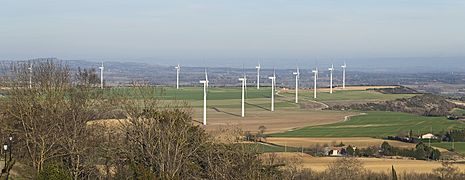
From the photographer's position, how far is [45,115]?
32719 mm

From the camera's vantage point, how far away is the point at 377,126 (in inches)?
2940

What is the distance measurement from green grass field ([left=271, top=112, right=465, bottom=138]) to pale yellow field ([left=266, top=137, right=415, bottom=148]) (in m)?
3.51

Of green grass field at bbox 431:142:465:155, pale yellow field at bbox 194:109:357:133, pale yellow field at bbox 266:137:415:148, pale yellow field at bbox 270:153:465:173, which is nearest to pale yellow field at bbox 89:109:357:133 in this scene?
pale yellow field at bbox 194:109:357:133

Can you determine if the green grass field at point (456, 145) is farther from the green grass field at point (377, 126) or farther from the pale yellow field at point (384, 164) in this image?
the pale yellow field at point (384, 164)

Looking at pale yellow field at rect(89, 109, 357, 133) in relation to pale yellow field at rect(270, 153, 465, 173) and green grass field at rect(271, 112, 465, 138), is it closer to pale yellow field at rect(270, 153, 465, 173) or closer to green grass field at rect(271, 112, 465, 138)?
green grass field at rect(271, 112, 465, 138)

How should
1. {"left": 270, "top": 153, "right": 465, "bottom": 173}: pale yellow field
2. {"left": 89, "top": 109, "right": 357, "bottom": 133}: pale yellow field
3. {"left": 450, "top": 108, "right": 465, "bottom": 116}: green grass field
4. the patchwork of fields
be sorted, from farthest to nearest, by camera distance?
{"left": 450, "top": 108, "right": 465, "bottom": 116}: green grass field, {"left": 89, "top": 109, "right": 357, "bottom": 133}: pale yellow field, the patchwork of fields, {"left": 270, "top": 153, "right": 465, "bottom": 173}: pale yellow field

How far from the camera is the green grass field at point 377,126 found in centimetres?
6800

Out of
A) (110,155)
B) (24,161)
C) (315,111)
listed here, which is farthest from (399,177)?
(315,111)

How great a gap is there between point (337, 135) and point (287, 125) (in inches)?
388

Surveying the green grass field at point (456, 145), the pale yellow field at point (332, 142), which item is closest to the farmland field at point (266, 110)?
the pale yellow field at point (332, 142)

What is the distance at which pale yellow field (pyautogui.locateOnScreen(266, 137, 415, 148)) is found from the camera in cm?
5831

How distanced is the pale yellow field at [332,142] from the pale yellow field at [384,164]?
7.19 metres

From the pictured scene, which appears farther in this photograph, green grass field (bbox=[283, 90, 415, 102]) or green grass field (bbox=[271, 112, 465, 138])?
green grass field (bbox=[283, 90, 415, 102])

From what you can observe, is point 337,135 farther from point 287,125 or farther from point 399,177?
point 399,177
